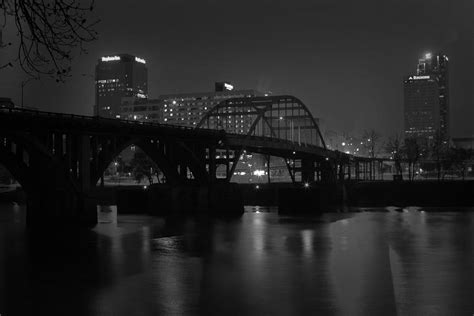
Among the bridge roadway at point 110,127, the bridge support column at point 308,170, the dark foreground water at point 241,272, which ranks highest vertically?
the bridge roadway at point 110,127

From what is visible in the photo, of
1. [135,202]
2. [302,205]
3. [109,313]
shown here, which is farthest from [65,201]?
[109,313]

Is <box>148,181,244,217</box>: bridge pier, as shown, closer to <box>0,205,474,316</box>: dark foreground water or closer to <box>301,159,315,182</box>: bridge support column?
<box>0,205,474,316</box>: dark foreground water

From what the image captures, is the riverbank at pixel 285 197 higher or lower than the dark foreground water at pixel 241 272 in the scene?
higher

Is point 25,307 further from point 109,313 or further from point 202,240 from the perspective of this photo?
point 202,240

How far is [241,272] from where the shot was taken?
28.8 metres

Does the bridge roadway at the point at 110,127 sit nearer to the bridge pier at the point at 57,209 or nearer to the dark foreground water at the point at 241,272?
the bridge pier at the point at 57,209

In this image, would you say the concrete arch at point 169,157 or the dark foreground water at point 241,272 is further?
the concrete arch at point 169,157

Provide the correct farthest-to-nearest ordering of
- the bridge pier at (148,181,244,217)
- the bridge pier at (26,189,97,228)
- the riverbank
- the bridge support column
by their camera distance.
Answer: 1. the bridge support column
2. the riverbank
3. the bridge pier at (148,181,244,217)
4. the bridge pier at (26,189,97,228)

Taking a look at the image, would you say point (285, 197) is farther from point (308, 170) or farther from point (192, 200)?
point (308, 170)

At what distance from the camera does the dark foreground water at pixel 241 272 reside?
21016 millimetres

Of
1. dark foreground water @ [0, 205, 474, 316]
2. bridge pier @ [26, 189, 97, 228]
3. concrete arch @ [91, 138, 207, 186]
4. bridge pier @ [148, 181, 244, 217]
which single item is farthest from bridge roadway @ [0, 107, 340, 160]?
dark foreground water @ [0, 205, 474, 316]

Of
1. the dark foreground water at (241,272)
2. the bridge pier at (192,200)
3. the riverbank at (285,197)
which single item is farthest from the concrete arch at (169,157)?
the dark foreground water at (241,272)

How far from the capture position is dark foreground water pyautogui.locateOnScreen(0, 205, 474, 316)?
68.9ft

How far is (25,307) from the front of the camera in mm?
21266
